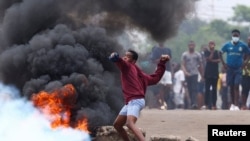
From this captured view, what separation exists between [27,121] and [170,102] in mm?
13520

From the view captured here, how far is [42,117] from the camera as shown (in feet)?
46.4

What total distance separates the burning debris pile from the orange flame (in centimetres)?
2

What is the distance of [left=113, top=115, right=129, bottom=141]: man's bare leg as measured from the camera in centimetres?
1324

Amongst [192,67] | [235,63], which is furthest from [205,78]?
[235,63]

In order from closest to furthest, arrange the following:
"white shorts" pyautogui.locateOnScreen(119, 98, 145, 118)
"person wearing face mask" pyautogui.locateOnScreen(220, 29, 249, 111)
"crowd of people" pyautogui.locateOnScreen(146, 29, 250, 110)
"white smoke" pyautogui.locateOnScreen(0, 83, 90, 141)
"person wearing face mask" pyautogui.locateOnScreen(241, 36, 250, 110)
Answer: "white shorts" pyautogui.locateOnScreen(119, 98, 145, 118) → "white smoke" pyautogui.locateOnScreen(0, 83, 90, 141) → "person wearing face mask" pyautogui.locateOnScreen(220, 29, 249, 111) → "crowd of people" pyautogui.locateOnScreen(146, 29, 250, 110) → "person wearing face mask" pyautogui.locateOnScreen(241, 36, 250, 110)

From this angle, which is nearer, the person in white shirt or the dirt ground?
the dirt ground

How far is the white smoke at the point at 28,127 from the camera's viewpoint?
13883 millimetres

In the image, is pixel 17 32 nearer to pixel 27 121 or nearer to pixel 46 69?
pixel 46 69

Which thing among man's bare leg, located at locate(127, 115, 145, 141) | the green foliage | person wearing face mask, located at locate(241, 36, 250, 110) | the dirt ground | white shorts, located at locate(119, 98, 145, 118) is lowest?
man's bare leg, located at locate(127, 115, 145, 141)

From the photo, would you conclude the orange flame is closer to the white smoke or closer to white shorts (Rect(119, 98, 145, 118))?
the white smoke

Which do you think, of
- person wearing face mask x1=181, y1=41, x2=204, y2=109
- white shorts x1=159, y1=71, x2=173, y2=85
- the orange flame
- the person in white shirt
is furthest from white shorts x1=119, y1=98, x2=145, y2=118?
the person in white shirt

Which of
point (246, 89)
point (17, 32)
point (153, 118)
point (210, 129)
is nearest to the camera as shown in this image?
point (210, 129)

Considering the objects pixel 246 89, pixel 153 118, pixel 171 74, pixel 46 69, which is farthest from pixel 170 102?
pixel 46 69

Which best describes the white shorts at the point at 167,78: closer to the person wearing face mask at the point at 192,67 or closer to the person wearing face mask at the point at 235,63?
the person wearing face mask at the point at 192,67
